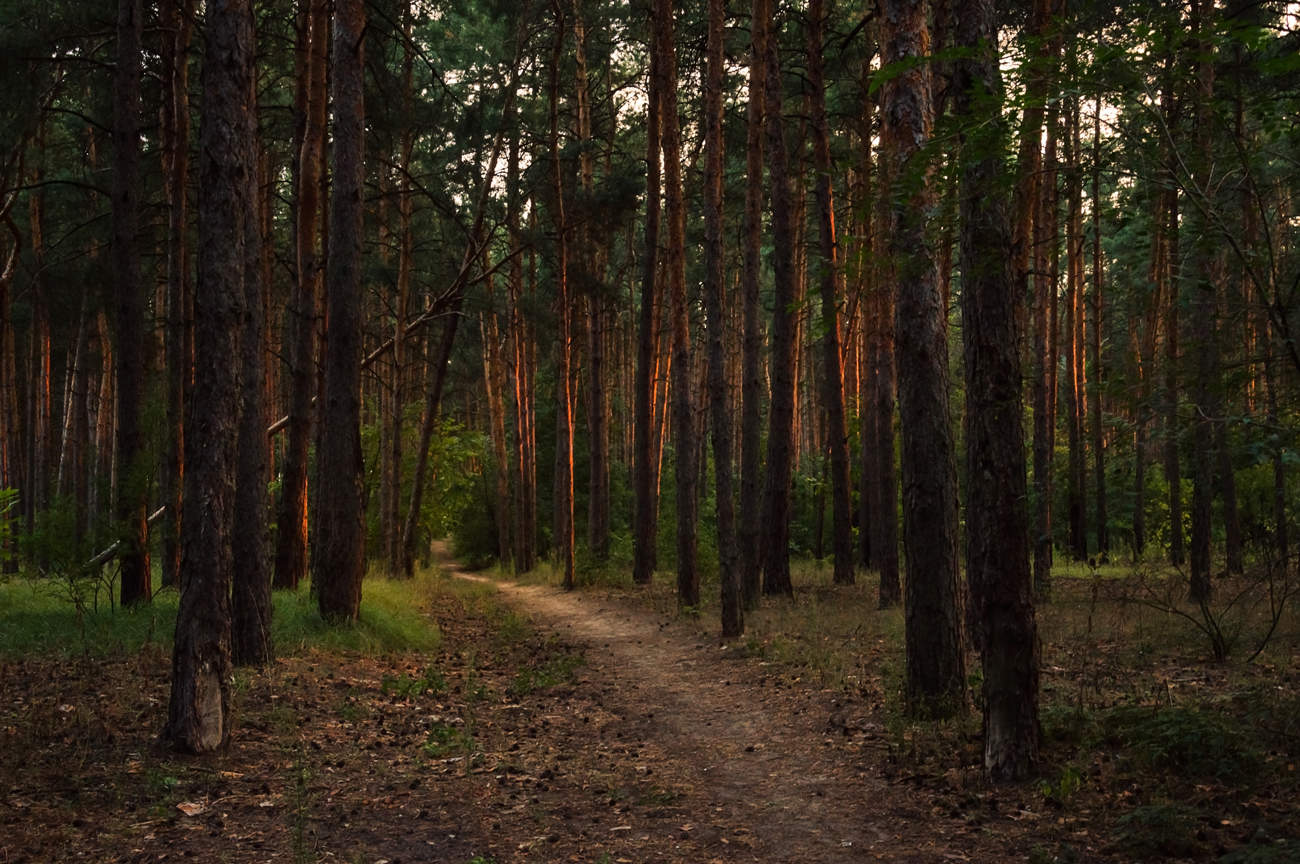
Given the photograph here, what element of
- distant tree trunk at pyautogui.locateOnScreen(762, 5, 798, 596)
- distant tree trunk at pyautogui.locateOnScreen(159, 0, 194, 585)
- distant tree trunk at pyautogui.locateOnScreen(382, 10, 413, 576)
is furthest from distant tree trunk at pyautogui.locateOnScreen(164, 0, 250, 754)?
distant tree trunk at pyautogui.locateOnScreen(382, 10, 413, 576)

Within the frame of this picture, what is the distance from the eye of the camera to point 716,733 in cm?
831

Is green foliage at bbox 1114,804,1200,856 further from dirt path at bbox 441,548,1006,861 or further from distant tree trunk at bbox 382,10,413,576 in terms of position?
distant tree trunk at bbox 382,10,413,576

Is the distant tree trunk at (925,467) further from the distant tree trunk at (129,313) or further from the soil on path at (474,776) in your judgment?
the distant tree trunk at (129,313)

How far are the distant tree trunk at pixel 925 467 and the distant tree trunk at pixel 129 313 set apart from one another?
32.4 feet

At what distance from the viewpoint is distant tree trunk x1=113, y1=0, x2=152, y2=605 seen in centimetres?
1177

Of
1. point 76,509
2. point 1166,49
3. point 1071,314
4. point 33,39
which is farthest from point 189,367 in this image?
point 1071,314

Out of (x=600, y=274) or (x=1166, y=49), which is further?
(x=600, y=274)

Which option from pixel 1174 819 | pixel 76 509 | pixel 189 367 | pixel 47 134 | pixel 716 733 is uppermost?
pixel 47 134

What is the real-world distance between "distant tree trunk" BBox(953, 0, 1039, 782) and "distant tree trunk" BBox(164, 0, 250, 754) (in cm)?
558

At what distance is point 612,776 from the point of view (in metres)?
6.98

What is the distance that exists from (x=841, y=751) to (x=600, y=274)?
23.7m

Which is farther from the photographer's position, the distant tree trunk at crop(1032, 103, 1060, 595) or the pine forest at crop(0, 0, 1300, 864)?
the distant tree trunk at crop(1032, 103, 1060, 595)

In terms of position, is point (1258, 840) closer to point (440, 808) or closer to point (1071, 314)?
point (440, 808)

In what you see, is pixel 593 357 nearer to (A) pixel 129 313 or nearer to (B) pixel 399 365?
(B) pixel 399 365
